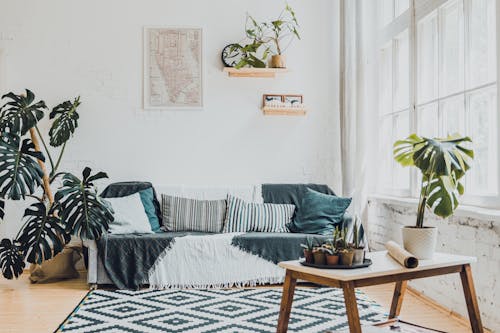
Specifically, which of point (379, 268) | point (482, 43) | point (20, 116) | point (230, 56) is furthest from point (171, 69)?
point (379, 268)

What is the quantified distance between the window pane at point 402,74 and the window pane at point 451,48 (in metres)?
0.71

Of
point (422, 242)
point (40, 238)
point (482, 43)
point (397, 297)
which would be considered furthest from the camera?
point (40, 238)

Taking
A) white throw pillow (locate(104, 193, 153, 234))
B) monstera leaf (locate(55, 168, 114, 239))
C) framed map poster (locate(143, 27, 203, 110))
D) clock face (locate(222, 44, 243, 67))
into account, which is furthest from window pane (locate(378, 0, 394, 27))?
monstera leaf (locate(55, 168, 114, 239))

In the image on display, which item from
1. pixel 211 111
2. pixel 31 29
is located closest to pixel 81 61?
pixel 31 29

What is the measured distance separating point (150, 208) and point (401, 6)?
2.80 m

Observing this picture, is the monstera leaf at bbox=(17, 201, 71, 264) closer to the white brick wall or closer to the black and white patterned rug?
the black and white patterned rug

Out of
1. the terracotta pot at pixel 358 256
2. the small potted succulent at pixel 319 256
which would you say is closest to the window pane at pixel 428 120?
the terracotta pot at pixel 358 256

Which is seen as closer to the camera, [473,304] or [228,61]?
[473,304]

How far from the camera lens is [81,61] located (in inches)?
217

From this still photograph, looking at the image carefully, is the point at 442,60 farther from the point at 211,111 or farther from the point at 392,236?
the point at 211,111

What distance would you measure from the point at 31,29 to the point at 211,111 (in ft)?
6.23

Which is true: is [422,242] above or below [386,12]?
below

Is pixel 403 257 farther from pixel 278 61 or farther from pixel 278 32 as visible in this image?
pixel 278 32

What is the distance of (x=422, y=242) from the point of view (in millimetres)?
2930
